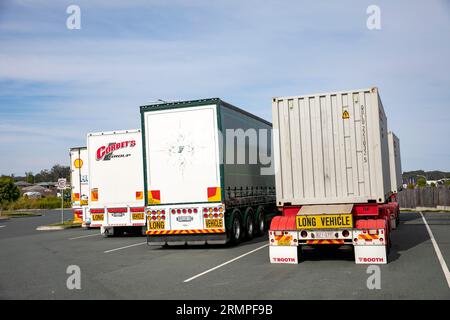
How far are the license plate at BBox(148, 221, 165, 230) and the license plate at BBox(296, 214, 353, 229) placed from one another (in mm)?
5065

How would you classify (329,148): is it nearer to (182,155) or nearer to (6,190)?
(182,155)

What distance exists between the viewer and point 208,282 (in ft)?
29.7

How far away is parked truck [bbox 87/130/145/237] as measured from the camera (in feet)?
61.6

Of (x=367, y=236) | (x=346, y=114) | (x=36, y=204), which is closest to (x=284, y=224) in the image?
(x=367, y=236)

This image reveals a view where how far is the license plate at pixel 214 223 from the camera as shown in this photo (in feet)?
46.9

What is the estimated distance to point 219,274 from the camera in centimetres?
990

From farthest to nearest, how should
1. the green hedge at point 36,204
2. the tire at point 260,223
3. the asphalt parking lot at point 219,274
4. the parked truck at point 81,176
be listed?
the green hedge at point 36,204, the parked truck at point 81,176, the tire at point 260,223, the asphalt parking lot at point 219,274

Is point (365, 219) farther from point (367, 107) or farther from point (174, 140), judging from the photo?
point (174, 140)

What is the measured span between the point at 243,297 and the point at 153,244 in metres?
8.31

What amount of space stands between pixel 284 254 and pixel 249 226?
5663 mm

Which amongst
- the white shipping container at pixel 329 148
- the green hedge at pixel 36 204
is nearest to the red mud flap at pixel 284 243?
the white shipping container at pixel 329 148

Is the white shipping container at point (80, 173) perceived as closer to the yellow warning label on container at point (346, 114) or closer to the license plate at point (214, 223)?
the license plate at point (214, 223)
